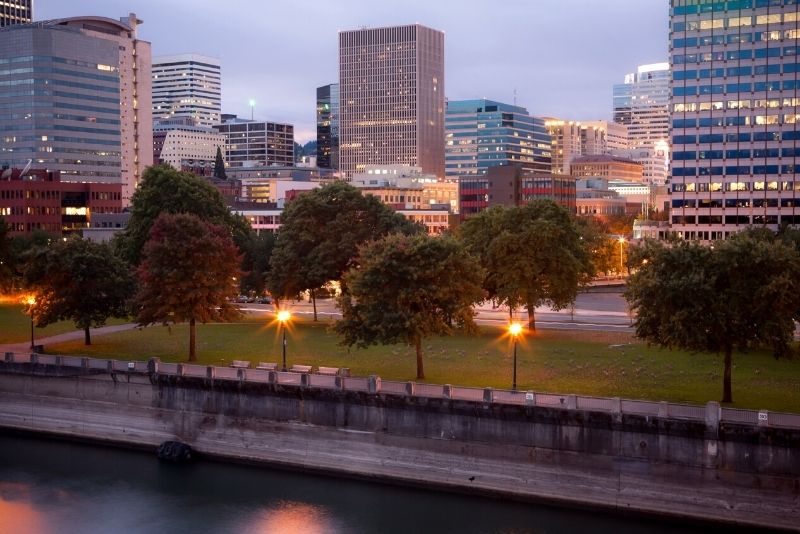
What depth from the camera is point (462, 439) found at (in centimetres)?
4419

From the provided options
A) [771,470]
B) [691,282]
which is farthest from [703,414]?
[691,282]

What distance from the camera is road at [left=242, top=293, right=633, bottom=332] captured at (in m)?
74.9

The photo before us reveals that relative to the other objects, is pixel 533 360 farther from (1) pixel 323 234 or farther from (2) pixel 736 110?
(2) pixel 736 110

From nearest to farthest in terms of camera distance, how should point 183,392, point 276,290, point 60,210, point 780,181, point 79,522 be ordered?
1. point 79,522
2. point 183,392
3. point 276,290
4. point 780,181
5. point 60,210

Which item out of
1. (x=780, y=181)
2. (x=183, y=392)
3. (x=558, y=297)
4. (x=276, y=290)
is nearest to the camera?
(x=183, y=392)

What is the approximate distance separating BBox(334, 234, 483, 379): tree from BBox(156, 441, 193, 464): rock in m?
10.4

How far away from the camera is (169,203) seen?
87312 millimetres

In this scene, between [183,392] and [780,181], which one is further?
[780,181]

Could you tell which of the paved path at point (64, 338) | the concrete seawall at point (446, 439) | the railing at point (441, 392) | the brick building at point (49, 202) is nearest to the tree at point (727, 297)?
the railing at point (441, 392)

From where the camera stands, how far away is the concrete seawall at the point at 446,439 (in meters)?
38.5

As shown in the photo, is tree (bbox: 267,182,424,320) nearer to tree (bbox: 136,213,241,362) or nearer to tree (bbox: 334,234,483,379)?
tree (bbox: 136,213,241,362)

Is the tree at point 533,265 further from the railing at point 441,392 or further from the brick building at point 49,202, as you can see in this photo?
the brick building at point 49,202

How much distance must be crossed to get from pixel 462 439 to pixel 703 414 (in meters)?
11.1

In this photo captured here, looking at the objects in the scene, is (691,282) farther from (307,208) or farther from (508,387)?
(307,208)
